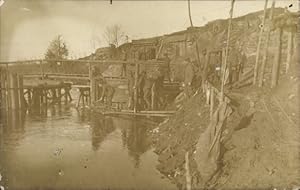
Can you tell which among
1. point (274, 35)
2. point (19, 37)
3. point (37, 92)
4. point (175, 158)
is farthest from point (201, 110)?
point (37, 92)

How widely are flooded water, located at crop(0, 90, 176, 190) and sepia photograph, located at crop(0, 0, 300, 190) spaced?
1 centimetres

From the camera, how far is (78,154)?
11.4 ft

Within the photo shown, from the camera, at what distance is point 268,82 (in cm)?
340

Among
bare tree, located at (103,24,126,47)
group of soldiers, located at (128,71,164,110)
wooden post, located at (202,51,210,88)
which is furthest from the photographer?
group of soldiers, located at (128,71,164,110)

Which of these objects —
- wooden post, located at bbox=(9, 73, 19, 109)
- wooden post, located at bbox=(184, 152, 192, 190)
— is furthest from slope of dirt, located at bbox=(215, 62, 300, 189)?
wooden post, located at bbox=(9, 73, 19, 109)

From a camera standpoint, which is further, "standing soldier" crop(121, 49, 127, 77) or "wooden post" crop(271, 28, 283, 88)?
"standing soldier" crop(121, 49, 127, 77)

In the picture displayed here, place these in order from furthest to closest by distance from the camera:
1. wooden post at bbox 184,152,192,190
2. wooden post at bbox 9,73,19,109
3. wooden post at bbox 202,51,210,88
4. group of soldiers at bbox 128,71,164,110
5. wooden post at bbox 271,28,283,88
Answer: wooden post at bbox 9,73,19,109, group of soldiers at bbox 128,71,164,110, wooden post at bbox 271,28,283,88, wooden post at bbox 202,51,210,88, wooden post at bbox 184,152,192,190

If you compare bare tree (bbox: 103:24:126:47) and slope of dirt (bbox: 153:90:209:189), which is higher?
bare tree (bbox: 103:24:126:47)

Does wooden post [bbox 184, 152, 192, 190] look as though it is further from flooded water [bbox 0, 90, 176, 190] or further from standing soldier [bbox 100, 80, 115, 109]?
standing soldier [bbox 100, 80, 115, 109]

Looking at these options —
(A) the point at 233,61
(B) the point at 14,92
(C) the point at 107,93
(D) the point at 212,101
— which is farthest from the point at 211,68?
(B) the point at 14,92

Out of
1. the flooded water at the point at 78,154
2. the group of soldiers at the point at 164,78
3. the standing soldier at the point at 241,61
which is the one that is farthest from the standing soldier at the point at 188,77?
the flooded water at the point at 78,154

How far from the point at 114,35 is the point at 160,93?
0.78m

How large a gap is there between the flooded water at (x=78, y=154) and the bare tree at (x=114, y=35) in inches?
40.5

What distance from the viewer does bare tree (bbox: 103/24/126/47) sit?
10.1 feet
